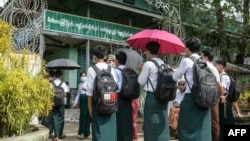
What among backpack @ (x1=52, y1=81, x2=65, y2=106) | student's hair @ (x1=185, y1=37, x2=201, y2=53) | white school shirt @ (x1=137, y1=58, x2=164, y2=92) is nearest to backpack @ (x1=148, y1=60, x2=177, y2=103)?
white school shirt @ (x1=137, y1=58, x2=164, y2=92)

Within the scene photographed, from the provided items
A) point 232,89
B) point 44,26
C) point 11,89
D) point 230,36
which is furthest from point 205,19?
point 11,89

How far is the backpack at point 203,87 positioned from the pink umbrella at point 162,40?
1.03 metres

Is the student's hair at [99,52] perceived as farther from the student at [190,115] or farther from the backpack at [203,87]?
the backpack at [203,87]

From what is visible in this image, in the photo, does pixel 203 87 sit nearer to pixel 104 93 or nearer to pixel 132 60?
pixel 104 93

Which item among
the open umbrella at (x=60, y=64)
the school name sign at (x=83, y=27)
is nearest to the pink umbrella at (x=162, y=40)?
the open umbrella at (x=60, y=64)

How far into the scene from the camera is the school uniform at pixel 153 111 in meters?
4.61

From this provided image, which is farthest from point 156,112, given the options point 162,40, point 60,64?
point 60,64

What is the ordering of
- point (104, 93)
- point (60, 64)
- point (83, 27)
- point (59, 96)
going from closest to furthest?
point (104, 93)
point (59, 96)
point (60, 64)
point (83, 27)

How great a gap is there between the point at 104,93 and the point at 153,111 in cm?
67

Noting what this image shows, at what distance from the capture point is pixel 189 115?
4.53 m

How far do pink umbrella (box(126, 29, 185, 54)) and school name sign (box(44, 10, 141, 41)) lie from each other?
10.7m

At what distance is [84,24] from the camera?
1748 cm

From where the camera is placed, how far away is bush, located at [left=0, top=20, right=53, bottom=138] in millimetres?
3791

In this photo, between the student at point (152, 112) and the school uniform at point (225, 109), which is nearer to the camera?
the student at point (152, 112)
